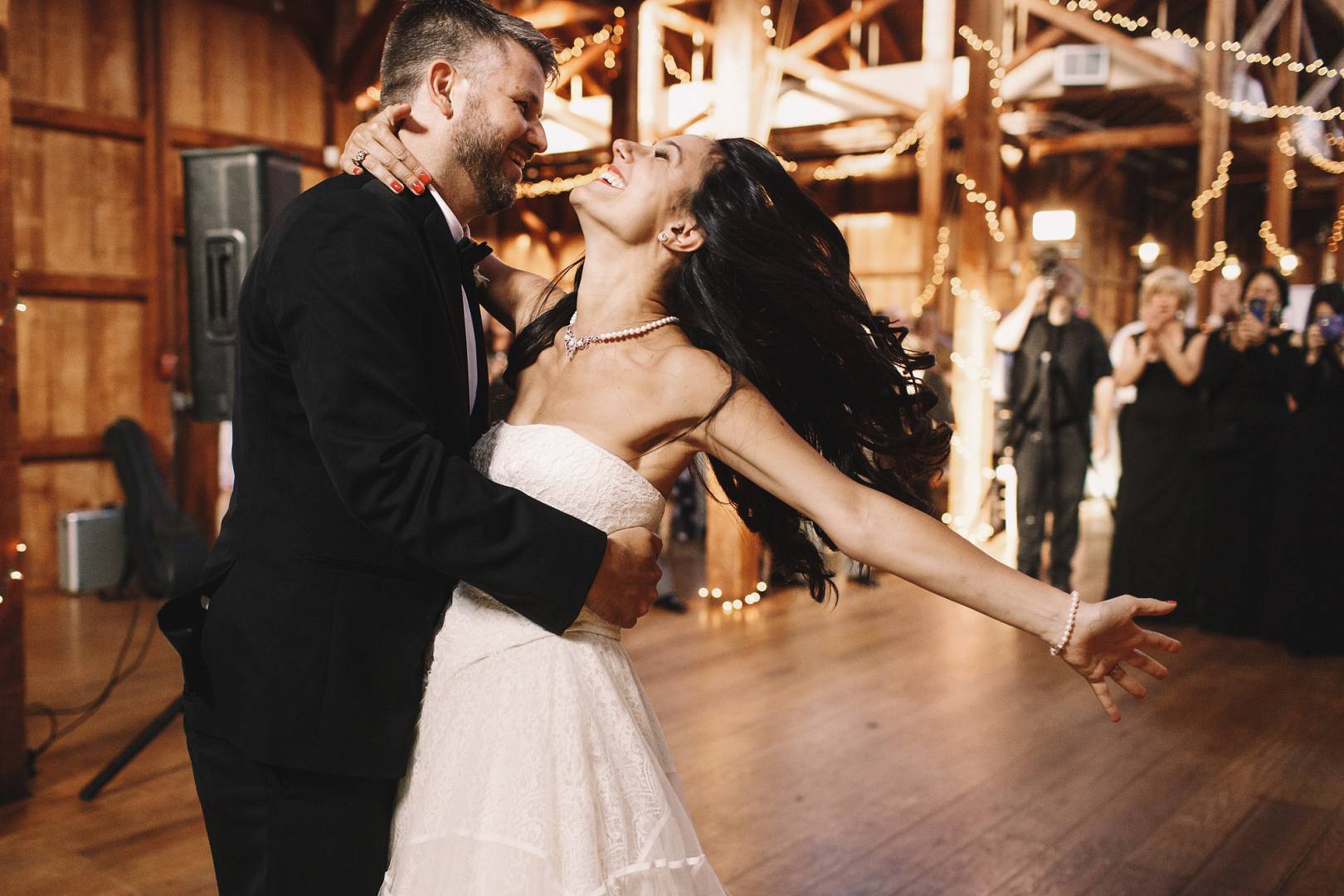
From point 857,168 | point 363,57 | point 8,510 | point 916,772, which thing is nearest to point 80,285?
point 363,57

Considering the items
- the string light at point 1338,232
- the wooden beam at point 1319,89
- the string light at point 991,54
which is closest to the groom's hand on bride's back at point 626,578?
the string light at point 991,54

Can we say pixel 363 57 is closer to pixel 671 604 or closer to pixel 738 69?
pixel 738 69

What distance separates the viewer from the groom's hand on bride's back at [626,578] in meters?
1.40

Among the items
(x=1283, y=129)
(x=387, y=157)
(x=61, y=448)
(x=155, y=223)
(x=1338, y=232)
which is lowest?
(x=61, y=448)

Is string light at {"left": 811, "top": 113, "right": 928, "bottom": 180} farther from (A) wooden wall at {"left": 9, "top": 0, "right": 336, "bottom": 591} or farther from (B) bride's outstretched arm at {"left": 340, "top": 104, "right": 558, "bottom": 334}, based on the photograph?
(B) bride's outstretched arm at {"left": 340, "top": 104, "right": 558, "bottom": 334}

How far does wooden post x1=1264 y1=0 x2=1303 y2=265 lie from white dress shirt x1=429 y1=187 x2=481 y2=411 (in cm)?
944

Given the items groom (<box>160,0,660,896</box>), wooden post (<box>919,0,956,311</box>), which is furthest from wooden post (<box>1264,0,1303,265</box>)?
groom (<box>160,0,660,896</box>)

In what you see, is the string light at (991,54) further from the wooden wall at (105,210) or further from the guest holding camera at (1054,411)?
the wooden wall at (105,210)

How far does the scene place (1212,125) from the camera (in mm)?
9477

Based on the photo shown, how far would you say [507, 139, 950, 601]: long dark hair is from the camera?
166 centimetres

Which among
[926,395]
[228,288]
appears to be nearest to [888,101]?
[228,288]

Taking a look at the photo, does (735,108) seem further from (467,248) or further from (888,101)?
(888,101)

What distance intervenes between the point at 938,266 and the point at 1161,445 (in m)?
4.49

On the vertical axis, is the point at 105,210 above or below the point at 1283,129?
below
